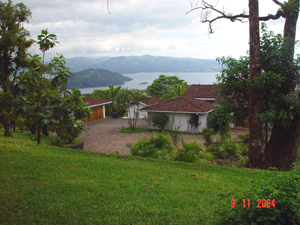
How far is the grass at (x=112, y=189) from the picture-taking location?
3.98m

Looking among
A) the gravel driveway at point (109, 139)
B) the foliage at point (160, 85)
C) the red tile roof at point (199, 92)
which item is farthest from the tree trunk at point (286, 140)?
the foliage at point (160, 85)

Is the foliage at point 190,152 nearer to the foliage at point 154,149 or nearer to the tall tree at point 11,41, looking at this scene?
the foliage at point 154,149

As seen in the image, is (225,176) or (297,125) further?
(297,125)

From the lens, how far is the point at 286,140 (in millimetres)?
7965

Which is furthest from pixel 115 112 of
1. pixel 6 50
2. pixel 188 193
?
pixel 188 193

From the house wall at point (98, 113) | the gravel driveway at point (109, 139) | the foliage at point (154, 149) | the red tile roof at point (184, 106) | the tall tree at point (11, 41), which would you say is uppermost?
the tall tree at point (11, 41)

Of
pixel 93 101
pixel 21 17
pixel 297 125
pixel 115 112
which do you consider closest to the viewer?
pixel 297 125

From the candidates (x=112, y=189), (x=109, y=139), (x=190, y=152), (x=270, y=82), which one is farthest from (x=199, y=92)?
(x=112, y=189)

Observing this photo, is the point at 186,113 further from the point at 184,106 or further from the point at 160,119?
the point at 160,119

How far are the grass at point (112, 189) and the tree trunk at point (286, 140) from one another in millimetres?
1823

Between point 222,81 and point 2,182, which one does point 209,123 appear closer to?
point 222,81

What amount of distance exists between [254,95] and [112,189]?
5455 mm

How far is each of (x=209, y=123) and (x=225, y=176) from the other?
1690cm

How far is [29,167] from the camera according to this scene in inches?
257
